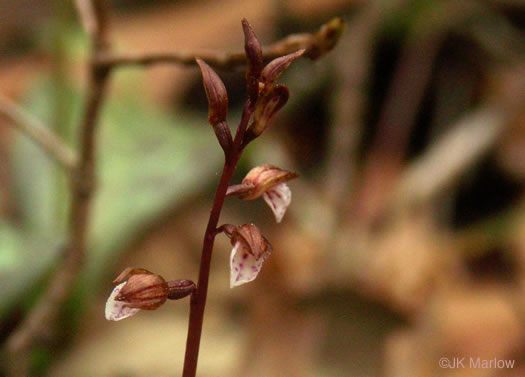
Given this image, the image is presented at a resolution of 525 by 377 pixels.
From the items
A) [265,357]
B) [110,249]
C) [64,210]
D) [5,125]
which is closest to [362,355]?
[265,357]

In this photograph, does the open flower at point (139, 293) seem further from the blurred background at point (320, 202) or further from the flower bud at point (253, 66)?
the blurred background at point (320, 202)

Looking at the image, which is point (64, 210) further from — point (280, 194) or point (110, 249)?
point (280, 194)

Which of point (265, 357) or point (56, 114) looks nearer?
point (265, 357)

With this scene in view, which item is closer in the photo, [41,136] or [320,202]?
[41,136]

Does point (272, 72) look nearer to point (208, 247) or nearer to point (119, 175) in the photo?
point (208, 247)

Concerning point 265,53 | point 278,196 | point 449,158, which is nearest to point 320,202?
point 449,158

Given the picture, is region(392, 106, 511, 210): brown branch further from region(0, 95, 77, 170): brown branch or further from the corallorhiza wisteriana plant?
the corallorhiza wisteriana plant
